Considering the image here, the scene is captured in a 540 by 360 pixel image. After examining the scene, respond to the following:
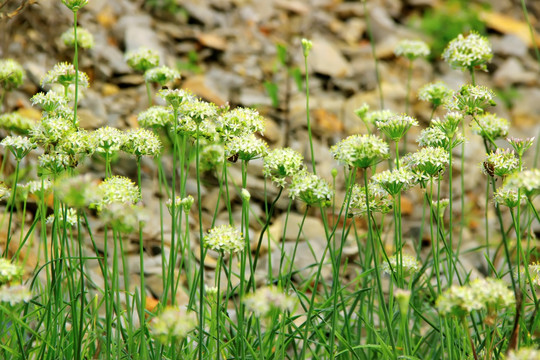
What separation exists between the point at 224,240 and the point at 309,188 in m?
0.30

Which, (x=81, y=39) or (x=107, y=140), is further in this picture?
(x=81, y=39)

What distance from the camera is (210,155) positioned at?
2377mm

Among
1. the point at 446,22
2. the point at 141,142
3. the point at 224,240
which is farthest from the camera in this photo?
the point at 446,22

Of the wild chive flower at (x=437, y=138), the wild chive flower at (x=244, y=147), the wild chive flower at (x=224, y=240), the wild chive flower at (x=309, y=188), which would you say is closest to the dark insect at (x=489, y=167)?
the wild chive flower at (x=437, y=138)

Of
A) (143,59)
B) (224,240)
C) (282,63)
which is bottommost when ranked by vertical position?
(224,240)

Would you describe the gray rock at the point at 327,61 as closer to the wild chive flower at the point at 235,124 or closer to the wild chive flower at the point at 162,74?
the wild chive flower at the point at 162,74

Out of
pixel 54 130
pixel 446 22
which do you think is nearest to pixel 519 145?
pixel 54 130

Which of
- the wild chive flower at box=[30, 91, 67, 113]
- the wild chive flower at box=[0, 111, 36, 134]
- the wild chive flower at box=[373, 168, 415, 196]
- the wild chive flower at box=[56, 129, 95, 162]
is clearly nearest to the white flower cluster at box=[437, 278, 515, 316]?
the wild chive flower at box=[373, 168, 415, 196]

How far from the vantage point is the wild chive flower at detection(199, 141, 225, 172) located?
7.47ft

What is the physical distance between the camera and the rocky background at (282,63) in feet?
13.8

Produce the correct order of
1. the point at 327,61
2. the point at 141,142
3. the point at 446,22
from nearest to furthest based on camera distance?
1. the point at 141,142
2. the point at 327,61
3. the point at 446,22

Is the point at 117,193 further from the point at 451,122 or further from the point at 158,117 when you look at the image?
the point at 451,122

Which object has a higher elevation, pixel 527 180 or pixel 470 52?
pixel 470 52

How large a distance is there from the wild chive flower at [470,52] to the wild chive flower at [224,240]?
108 cm
